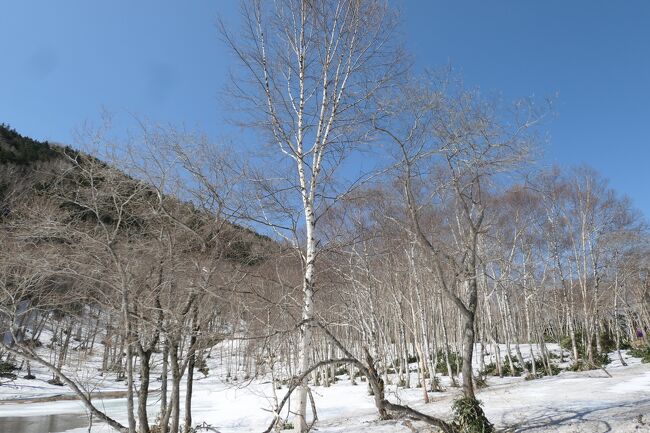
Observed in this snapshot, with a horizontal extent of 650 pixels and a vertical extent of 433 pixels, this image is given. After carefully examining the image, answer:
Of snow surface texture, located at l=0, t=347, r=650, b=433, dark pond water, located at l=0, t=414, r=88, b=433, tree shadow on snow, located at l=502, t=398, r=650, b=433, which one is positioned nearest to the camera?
tree shadow on snow, located at l=502, t=398, r=650, b=433

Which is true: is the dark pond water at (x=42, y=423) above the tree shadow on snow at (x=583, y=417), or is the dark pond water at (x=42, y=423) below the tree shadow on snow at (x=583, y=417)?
below

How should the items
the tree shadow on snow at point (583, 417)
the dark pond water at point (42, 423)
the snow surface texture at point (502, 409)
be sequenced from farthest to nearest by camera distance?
the dark pond water at point (42, 423) → the snow surface texture at point (502, 409) → the tree shadow on snow at point (583, 417)

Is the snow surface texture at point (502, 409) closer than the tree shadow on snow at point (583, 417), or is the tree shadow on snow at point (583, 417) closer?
the tree shadow on snow at point (583, 417)

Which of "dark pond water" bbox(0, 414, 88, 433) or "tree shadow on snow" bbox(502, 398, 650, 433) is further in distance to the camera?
"dark pond water" bbox(0, 414, 88, 433)

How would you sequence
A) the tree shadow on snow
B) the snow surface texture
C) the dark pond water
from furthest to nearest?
the dark pond water
the snow surface texture
the tree shadow on snow

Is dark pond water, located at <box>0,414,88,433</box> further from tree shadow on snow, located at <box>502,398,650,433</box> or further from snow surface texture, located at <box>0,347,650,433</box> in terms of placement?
tree shadow on snow, located at <box>502,398,650,433</box>

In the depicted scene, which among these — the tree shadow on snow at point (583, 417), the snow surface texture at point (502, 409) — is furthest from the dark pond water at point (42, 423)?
the tree shadow on snow at point (583, 417)

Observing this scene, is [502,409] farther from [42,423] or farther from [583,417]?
[42,423]

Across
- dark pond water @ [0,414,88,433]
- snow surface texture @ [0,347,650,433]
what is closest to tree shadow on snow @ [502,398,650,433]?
snow surface texture @ [0,347,650,433]

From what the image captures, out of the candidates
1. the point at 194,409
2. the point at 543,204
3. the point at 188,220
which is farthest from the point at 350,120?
the point at 194,409

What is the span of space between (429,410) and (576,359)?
34.5ft

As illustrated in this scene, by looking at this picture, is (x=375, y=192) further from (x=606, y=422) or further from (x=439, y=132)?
(x=606, y=422)

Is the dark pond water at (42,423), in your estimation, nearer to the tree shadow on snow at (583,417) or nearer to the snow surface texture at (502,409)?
the snow surface texture at (502,409)

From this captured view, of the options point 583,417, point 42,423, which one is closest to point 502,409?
point 583,417
